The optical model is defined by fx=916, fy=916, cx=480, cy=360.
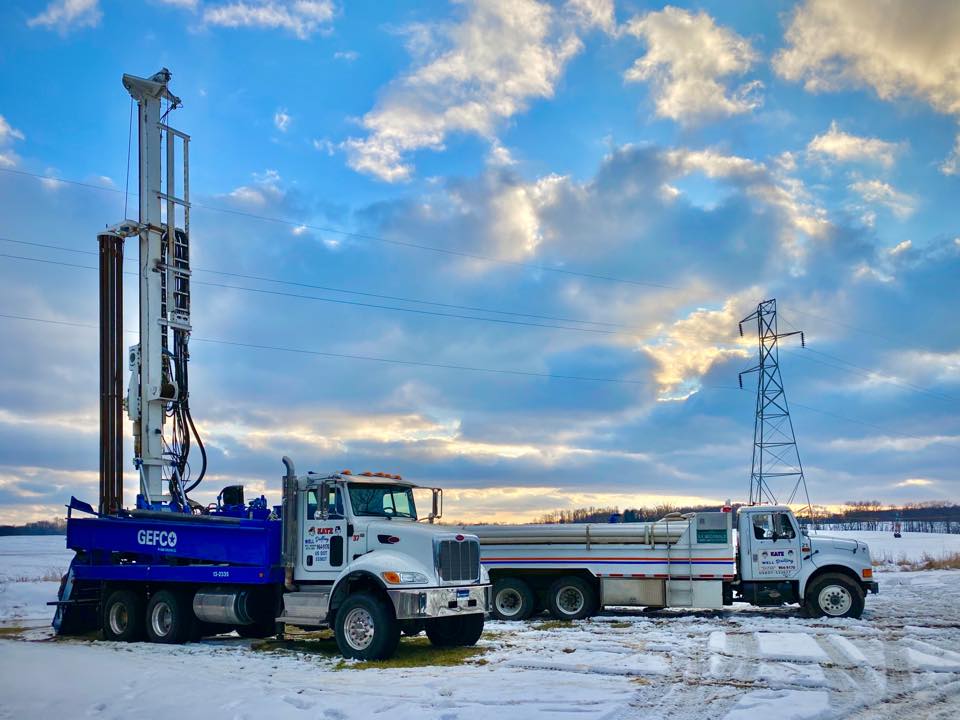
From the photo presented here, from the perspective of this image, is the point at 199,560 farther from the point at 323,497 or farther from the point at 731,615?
the point at 731,615

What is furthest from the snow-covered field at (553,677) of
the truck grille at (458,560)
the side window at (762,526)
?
the side window at (762,526)

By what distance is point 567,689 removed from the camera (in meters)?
12.0

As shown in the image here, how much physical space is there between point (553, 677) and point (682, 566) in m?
9.18

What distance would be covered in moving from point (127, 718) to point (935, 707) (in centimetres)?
957

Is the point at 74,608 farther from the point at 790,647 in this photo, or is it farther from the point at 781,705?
the point at 781,705

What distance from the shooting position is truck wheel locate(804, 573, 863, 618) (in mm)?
Result: 20703

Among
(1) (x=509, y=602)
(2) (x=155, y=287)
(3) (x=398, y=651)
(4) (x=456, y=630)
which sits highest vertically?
(2) (x=155, y=287)

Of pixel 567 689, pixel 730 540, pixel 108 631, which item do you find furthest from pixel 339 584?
pixel 730 540

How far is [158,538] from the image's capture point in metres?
18.7

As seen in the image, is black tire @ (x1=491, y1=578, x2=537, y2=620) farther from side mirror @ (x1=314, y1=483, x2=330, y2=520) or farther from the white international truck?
side mirror @ (x1=314, y1=483, x2=330, y2=520)

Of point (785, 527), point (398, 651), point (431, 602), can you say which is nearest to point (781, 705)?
point (431, 602)

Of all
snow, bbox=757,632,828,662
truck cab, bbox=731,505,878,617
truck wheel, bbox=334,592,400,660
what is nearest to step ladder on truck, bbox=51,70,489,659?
truck wheel, bbox=334,592,400,660

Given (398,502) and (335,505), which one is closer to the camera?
(335,505)

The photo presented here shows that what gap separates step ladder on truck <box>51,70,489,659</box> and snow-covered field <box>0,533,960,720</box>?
2.61ft
